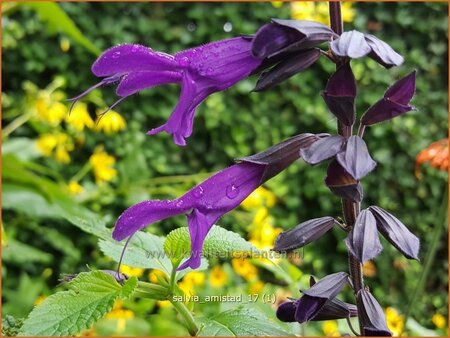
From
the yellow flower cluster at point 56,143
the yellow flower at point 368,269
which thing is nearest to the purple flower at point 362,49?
the yellow flower at point 368,269

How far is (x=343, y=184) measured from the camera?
1.85 ft

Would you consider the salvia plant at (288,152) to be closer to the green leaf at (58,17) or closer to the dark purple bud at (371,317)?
the dark purple bud at (371,317)

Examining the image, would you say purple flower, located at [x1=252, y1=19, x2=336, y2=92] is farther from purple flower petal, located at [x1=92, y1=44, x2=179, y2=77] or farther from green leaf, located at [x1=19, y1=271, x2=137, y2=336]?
green leaf, located at [x1=19, y1=271, x2=137, y2=336]

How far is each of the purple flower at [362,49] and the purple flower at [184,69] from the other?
9cm

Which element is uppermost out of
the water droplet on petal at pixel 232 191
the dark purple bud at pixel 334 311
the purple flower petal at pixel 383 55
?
the purple flower petal at pixel 383 55

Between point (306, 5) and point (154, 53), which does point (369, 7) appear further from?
point (154, 53)

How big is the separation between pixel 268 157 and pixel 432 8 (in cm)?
261

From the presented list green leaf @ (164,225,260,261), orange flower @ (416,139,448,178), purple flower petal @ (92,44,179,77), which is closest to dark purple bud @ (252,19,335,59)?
purple flower petal @ (92,44,179,77)

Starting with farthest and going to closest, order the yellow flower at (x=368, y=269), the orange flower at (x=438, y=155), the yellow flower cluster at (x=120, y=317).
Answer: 1. the yellow flower at (x=368, y=269)
2. the yellow flower cluster at (x=120, y=317)
3. the orange flower at (x=438, y=155)

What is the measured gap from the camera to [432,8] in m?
2.96

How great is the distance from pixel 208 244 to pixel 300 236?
4.4 inches

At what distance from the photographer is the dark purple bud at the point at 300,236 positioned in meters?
0.60

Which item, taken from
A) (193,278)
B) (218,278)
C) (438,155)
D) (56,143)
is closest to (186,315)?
(438,155)

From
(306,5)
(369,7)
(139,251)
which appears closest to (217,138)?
(306,5)
